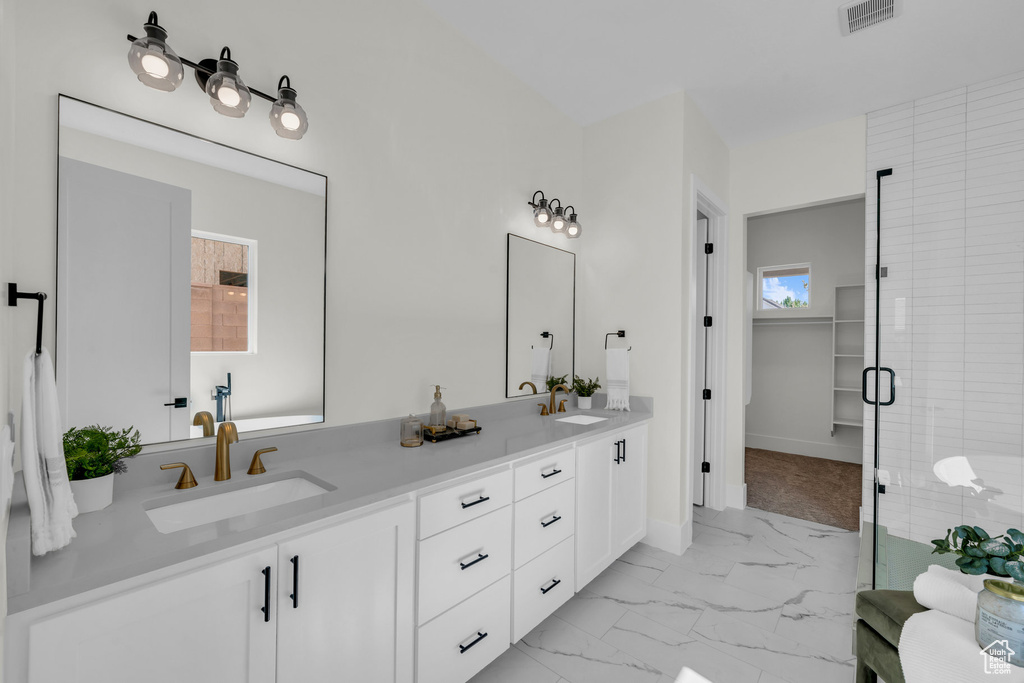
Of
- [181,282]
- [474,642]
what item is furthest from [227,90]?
[474,642]

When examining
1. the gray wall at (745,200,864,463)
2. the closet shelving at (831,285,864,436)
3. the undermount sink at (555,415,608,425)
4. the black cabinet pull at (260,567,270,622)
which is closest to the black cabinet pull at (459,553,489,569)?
the black cabinet pull at (260,567,270,622)

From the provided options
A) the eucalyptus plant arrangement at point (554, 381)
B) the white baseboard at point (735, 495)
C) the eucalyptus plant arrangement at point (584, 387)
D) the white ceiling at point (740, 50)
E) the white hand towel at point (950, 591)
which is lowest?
the white baseboard at point (735, 495)

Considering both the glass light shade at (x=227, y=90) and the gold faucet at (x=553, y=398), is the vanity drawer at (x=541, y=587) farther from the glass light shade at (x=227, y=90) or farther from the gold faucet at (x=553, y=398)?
the glass light shade at (x=227, y=90)

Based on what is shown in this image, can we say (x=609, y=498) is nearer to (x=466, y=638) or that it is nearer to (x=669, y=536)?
A: (x=669, y=536)

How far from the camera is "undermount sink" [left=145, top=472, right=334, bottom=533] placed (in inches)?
48.1

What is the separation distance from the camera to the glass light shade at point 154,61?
4.01ft

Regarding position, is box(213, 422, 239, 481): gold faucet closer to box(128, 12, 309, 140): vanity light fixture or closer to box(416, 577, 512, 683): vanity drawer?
box(416, 577, 512, 683): vanity drawer

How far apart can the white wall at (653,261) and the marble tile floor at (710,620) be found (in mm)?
367

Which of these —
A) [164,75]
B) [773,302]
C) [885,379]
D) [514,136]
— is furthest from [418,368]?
[773,302]

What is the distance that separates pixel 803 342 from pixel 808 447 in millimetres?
1195

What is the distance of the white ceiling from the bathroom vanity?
2.08m

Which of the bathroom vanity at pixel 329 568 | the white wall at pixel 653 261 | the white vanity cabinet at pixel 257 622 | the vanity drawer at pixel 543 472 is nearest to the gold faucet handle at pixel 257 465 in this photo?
the bathroom vanity at pixel 329 568

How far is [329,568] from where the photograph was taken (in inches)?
45.8

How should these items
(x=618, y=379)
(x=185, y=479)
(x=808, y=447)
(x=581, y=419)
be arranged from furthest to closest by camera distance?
1. (x=808, y=447)
2. (x=618, y=379)
3. (x=581, y=419)
4. (x=185, y=479)
